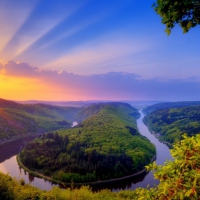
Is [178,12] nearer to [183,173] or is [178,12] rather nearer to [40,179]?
[183,173]

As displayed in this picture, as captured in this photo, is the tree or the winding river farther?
the winding river

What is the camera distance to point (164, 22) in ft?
33.4

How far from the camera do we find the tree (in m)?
9.27

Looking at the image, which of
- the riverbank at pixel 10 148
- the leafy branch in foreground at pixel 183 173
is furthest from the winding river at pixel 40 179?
the leafy branch in foreground at pixel 183 173

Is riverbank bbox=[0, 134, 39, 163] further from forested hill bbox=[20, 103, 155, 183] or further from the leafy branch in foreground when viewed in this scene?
the leafy branch in foreground

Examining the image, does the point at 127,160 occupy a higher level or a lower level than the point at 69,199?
lower

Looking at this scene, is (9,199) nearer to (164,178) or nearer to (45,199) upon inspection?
(45,199)

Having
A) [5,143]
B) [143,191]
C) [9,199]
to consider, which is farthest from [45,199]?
[5,143]

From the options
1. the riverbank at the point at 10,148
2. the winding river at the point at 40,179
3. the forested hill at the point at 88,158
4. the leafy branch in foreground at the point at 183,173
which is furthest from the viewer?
the riverbank at the point at 10,148

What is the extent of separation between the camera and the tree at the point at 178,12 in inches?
365

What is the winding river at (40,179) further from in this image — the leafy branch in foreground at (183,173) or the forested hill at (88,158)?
the leafy branch in foreground at (183,173)

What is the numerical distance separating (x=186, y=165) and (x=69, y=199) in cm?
4134

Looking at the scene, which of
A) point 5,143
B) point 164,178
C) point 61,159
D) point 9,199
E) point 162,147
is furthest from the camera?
point 5,143

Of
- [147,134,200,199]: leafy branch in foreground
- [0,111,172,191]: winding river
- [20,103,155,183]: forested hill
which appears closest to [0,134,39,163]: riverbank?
[0,111,172,191]: winding river
